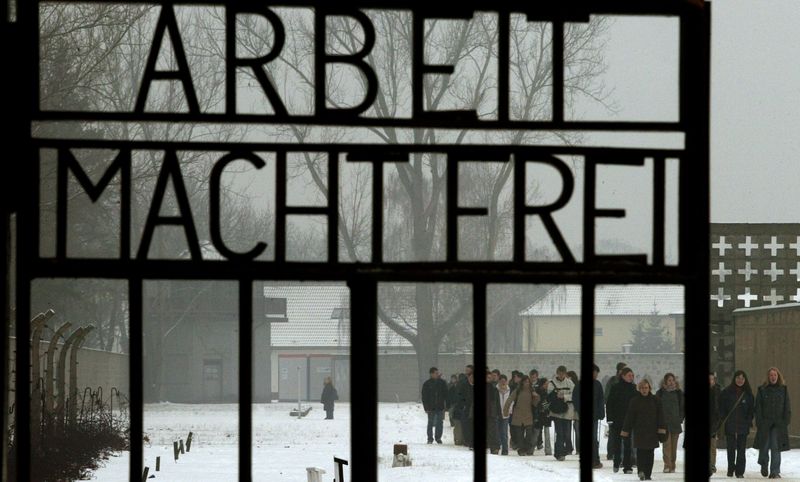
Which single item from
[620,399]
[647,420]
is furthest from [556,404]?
[647,420]

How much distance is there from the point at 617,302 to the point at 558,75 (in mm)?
66413

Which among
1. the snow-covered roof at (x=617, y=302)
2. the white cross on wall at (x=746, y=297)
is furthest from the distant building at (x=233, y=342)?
the white cross on wall at (x=746, y=297)

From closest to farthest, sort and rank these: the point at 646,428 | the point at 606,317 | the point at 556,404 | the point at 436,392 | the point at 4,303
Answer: the point at 4,303
the point at 646,428
the point at 556,404
the point at 436,392
the point at 606,317

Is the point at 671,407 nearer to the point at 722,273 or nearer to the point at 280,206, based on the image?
the point at 722,273

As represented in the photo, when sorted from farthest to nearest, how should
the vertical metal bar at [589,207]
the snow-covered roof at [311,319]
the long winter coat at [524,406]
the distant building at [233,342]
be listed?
the snow-covered roof at [311,319] → the distant building at [233,342] → the long winter coat at [524,406] → the vertical metal bar at [589,207]

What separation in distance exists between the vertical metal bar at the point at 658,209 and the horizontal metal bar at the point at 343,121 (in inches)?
4.3

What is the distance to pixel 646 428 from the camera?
55.2 ft

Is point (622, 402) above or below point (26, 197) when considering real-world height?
below

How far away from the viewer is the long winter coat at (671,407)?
17625 mm

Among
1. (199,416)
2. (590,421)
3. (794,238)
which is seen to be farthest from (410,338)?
(590,421)

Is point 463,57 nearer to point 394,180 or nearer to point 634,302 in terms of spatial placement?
point 394,180

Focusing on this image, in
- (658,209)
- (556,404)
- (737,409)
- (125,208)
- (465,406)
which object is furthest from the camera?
(465,406)

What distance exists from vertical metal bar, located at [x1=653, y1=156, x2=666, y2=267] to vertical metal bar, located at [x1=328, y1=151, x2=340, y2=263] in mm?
864

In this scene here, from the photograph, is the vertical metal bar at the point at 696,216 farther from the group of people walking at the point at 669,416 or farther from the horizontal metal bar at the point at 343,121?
the group of people walking at the point at 669,416
